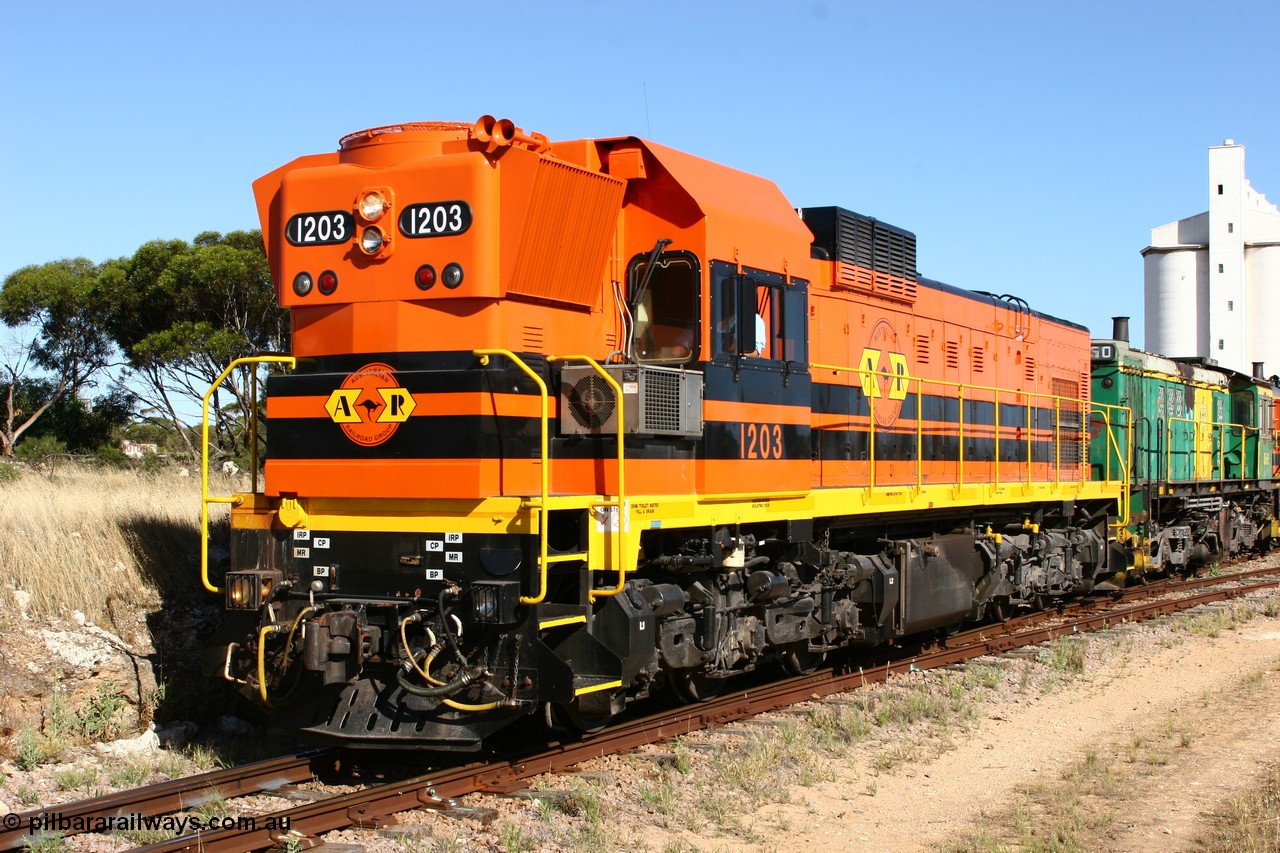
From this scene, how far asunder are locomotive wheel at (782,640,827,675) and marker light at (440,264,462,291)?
14.8 feet

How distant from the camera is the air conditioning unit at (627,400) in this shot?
7520 mm

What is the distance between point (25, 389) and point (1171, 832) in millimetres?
28199

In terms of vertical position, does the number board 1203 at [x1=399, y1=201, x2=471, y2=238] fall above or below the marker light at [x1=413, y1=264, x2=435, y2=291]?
above

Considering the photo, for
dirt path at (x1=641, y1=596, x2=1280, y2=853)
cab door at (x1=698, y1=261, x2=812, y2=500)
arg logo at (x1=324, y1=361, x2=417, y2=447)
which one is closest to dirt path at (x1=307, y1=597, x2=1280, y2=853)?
dirt path at (x1=641, y1=596, x2=1280, y2=853)

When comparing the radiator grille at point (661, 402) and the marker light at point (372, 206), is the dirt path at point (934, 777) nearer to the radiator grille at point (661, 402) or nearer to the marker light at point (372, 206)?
the radiator grille at point (661, 402)

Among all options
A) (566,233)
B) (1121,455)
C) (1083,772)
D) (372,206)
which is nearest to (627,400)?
(566,233)

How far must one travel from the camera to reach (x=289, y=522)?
770cm

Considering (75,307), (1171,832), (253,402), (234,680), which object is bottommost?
(1171,832)

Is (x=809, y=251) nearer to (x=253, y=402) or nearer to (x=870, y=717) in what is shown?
(x=870, y=717)

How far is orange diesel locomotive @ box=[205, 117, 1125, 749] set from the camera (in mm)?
7105

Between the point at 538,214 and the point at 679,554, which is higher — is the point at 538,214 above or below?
above

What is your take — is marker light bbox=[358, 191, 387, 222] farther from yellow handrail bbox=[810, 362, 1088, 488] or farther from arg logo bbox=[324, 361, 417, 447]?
yellow handrail bbox=[810, 362, 1088, 488]

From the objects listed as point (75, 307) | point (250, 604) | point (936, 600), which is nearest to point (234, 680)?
point (250, 604)

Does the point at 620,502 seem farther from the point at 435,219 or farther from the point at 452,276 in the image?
the point at 435,219
